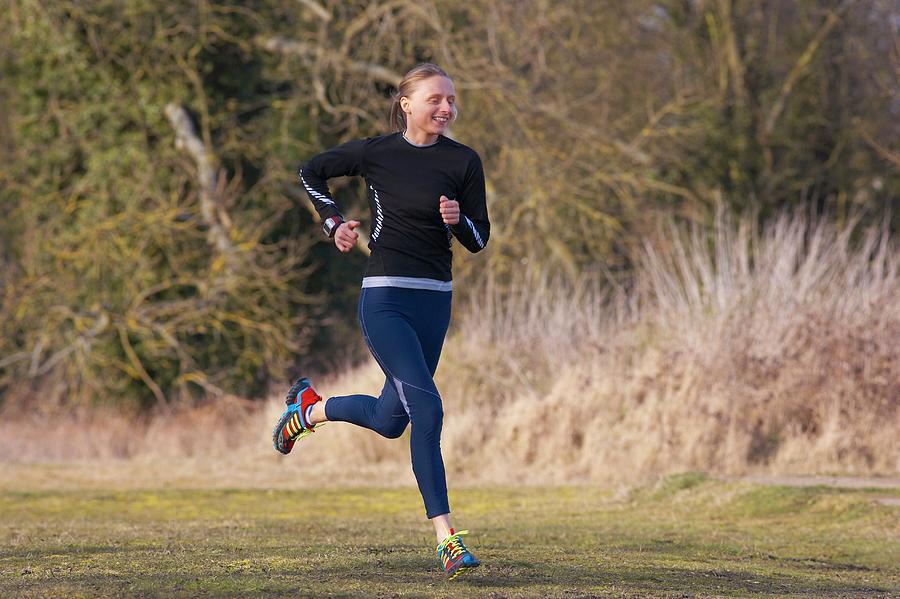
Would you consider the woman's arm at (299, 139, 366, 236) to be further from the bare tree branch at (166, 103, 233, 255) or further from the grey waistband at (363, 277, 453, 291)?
the bare tree branch at (166, 103, 233, 255)

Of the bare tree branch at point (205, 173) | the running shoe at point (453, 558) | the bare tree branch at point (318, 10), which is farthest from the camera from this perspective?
the bare tree branch at point (318, 10)

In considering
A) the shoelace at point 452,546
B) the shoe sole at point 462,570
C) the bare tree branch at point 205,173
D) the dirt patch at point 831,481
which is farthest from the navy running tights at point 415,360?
the bare tree branch at point 205,173

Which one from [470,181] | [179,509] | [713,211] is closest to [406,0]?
[713,211]

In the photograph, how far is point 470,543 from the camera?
7.79 m

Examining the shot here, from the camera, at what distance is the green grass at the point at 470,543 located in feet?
18.5

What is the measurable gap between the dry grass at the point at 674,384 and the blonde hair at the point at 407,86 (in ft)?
23.5

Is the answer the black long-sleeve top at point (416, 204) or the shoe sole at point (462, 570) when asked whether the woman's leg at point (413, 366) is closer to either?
the black long-sleeve top at point (416, 204)

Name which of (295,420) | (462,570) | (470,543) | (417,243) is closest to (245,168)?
(470,543)

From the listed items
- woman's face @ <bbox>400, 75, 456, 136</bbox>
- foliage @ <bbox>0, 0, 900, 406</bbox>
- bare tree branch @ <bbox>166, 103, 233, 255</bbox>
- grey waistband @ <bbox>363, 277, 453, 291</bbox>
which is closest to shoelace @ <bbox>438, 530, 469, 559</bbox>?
grey waistband @ <bbox>363, 277, 453, 291</bbox>

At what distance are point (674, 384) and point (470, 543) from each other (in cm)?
566

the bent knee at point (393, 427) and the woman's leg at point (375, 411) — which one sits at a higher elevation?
the woman's leg at point (375, 411)

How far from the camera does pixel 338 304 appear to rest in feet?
71.4

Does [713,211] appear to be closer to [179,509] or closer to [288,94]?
[288,94]

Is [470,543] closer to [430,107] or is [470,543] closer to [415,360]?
[415,360]
